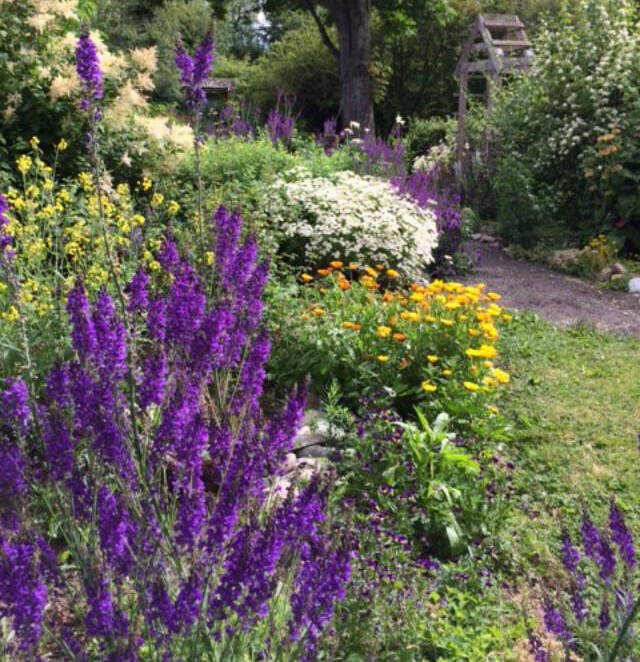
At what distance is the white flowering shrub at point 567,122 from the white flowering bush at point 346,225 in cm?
342

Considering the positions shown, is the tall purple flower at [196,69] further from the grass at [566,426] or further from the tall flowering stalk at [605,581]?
the grass at [566,426]

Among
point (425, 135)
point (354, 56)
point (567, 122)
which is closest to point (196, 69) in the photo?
point (567, 122)

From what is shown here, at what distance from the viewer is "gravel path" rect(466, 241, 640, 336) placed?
6.87 m

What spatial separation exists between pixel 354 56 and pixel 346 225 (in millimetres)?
9201

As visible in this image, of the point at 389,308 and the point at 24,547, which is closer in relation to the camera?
the point at 24,547

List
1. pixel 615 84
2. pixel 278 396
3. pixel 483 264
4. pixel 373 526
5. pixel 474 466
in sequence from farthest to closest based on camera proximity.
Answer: pixel 615 84 → pixel 483 264 → pixel 278 396 → pixel 474 466 → pixel 373 526

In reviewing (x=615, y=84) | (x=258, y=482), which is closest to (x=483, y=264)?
(x=615, y=84)

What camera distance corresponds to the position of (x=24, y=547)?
1505 millimetres

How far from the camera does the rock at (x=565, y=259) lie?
342 inches

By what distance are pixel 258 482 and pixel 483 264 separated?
279 inches

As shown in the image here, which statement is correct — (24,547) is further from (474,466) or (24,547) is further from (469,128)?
(469,128)

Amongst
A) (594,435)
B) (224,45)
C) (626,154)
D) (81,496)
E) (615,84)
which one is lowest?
(594,435)

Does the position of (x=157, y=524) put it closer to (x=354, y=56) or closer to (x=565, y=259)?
(x=565, y=259)

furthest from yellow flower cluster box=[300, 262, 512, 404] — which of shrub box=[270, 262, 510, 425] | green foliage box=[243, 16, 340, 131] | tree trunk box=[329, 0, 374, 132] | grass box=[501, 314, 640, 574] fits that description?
green foliage box=[243, 16, 340, 131]
